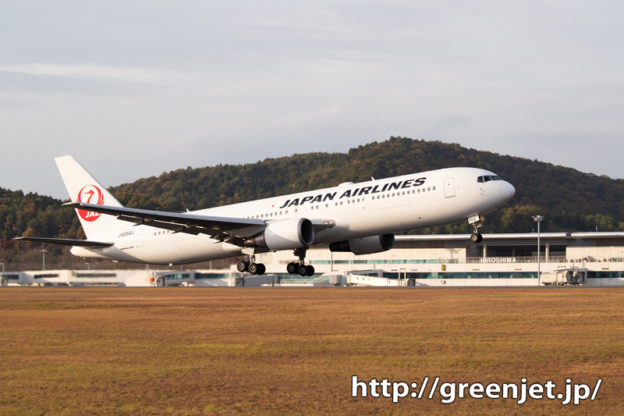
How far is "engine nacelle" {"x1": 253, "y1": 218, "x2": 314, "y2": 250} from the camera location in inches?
1683

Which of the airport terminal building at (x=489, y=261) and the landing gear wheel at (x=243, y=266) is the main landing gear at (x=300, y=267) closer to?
the landing gear wheel at (x=243, y=266)

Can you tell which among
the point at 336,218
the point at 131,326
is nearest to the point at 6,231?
the point at 336,218

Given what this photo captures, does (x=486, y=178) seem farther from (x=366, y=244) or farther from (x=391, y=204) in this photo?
(x=366, y=244)

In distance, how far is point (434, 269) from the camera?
10381cm

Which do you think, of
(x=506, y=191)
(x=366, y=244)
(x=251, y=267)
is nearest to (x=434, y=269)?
(x=366, y=244)

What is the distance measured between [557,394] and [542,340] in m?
8.17

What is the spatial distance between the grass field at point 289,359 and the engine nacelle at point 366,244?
16142 millimetres

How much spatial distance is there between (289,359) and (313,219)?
26216 mm

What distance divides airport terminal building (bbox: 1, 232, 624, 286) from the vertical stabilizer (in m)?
30.3

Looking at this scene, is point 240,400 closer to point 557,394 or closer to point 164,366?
point 164,366

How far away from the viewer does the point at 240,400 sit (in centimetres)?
1355

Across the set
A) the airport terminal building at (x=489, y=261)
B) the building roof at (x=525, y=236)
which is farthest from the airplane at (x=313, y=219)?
the building roof at (x=525, y=236)

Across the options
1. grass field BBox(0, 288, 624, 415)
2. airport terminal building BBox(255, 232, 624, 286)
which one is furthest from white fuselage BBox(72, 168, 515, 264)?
airport terminal building BBox(255, 232, 624, 286)

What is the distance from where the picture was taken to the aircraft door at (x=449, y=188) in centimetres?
4105
